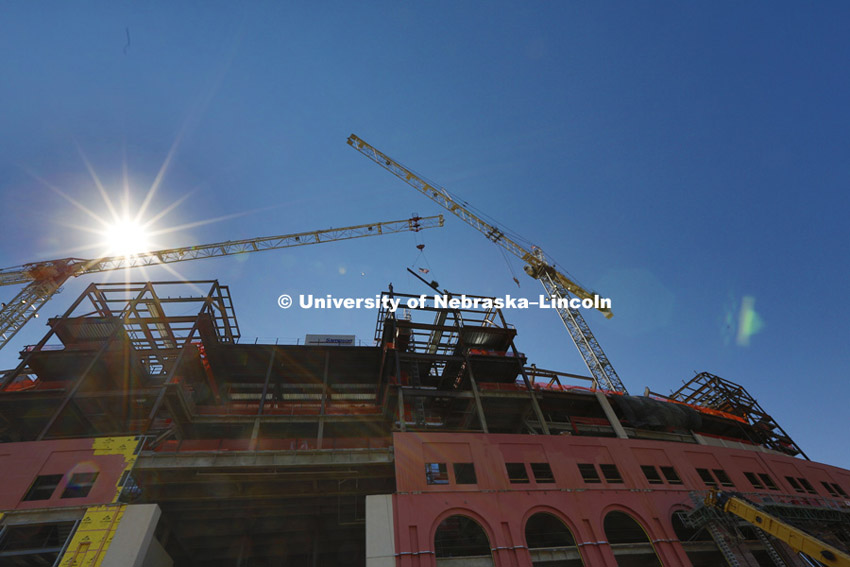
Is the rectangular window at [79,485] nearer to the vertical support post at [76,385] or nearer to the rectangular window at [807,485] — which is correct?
the vertical support post at [76,385]

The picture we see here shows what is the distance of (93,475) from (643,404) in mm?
42823

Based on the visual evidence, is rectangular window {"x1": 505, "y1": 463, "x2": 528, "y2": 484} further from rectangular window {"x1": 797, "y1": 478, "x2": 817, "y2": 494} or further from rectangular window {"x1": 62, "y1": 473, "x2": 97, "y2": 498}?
rectangular window {"x1": 797, "y1": 478, "x2": 817, "y2": 494}

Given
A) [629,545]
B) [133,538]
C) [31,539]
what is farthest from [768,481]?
[31,539]

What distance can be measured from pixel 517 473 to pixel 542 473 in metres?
1.71

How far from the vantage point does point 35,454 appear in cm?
2292

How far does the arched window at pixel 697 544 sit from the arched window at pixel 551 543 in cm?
718

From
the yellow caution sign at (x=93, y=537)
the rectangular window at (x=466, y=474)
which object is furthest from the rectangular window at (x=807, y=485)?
the yellow caution sign at (x=93, y=537)

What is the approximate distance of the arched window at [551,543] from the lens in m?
22.4

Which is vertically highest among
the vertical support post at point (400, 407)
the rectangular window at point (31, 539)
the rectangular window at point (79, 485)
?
the vertical support post at point (400, 407)

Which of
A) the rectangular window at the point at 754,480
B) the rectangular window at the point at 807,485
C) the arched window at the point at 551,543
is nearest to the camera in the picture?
the arched window at the point at 551,543

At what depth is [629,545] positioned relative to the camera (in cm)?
2395

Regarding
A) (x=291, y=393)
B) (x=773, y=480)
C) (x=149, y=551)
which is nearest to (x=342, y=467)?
(x=149, y=551)

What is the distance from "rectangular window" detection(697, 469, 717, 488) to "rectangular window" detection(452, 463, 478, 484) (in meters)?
19.0

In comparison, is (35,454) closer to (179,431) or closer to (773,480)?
(179,431)
